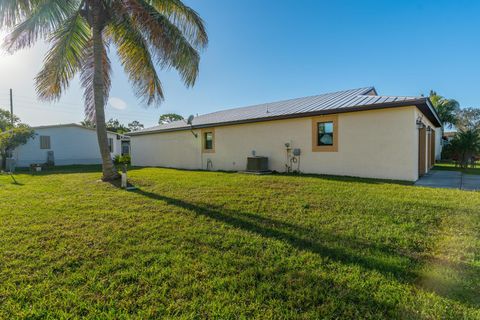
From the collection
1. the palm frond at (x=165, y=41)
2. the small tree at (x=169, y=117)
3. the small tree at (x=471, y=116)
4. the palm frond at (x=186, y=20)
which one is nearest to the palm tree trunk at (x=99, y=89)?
the palm frond at (x=165, y=41)

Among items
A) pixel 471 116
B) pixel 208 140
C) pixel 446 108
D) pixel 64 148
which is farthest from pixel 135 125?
pixel 471 116

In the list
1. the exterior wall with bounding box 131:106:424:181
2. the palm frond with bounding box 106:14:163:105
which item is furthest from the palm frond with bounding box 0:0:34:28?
the exterior wall with bounding box 131:106:424:181

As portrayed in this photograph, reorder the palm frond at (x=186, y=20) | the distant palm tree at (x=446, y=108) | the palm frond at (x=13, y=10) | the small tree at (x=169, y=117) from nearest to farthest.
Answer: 1. the palm frond at (x=13, y=10)
2. the palm frond at (x=186, y=20)
3. the distant palm tree at (x=446, y=108)
4. the small tree at (x=169, y=117)

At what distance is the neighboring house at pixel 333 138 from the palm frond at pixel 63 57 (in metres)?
6.69

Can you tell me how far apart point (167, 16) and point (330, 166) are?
8.67 m

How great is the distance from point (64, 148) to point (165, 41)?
707 inches

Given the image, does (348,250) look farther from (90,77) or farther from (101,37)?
(90,77)

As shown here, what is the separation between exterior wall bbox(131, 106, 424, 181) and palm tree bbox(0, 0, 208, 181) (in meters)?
4.78

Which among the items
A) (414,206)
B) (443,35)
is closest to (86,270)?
(414,206)

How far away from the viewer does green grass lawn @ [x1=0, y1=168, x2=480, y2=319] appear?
2.22 meters

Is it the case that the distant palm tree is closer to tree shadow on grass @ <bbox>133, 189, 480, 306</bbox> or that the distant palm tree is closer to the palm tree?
the palm tree

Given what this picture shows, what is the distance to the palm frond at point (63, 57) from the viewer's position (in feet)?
27.0

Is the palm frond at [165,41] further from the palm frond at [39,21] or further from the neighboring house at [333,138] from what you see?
the neighboring house at [333,138]

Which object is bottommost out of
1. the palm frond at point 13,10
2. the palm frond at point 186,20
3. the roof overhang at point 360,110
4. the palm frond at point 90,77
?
the roof overhang at point 360,110
